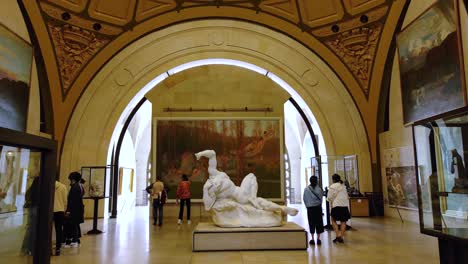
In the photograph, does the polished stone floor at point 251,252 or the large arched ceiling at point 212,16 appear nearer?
the polished stone floor at point 251,252

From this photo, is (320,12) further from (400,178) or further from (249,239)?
(249,239)

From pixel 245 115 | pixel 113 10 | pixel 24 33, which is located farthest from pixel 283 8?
pixel 24 33

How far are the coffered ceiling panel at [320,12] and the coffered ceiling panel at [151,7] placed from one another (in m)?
4.65

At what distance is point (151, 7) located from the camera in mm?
12062

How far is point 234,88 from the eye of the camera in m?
15.5

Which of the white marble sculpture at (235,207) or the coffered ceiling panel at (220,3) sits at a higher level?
the coffered ceiling panel at (220,3)

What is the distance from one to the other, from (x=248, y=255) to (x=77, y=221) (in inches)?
132

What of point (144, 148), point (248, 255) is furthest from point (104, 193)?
point (144, 148)

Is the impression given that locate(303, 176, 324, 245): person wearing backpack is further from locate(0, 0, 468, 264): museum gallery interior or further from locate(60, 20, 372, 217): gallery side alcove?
locate(60, 20, 372, 217): gallery side alcove

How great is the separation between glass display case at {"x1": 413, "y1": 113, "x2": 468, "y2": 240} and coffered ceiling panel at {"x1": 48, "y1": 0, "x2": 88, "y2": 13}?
10.9 meters

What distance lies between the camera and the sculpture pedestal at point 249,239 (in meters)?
6.18

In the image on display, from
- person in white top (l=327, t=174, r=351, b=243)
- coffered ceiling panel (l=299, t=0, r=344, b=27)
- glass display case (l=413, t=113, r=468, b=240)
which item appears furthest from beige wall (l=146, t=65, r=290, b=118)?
glass display case (l=413, t=113, r=468, b=240)

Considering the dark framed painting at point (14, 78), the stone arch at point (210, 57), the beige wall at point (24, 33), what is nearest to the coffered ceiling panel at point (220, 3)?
the stone arch at point (210, 57)

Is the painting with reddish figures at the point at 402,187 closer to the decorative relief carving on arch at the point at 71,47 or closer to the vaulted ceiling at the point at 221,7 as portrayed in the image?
the vaulted ceiling at the point at 221,7
